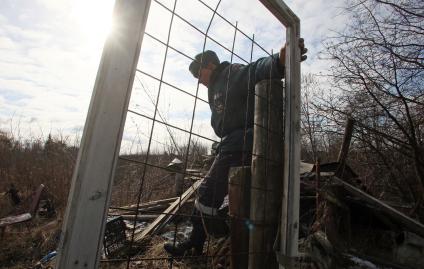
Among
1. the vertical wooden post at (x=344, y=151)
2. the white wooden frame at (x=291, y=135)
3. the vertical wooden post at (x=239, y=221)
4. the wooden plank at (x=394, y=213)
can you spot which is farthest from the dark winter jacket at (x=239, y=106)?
the vertical wooden post at (x=344, y=151)

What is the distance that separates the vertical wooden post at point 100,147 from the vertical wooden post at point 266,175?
1081 millimetres

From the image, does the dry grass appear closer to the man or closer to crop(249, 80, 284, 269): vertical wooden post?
→ the man

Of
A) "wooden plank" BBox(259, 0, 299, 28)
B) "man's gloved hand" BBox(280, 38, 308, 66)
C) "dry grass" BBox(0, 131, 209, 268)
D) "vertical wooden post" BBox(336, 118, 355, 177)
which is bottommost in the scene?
"dry grass" BBox(0, 131, 209, 268)

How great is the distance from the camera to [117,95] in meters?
1.01

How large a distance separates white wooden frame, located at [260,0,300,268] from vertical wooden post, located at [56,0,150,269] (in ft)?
3.78

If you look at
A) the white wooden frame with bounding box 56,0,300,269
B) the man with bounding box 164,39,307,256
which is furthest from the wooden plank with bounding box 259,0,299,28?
the white wooden frame with bounding box 56,0,300,269

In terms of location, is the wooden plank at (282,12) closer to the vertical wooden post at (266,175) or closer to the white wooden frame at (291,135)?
the white wooden frame at (291,135)

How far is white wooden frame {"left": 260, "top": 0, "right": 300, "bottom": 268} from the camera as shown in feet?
5.75

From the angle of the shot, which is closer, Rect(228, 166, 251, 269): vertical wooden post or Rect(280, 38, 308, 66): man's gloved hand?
Rect(228, 166, 251, 269): vertical wooden post

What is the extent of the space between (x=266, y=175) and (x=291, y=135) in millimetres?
322

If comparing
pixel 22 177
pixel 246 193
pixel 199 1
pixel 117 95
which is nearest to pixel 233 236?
pixel 246 193

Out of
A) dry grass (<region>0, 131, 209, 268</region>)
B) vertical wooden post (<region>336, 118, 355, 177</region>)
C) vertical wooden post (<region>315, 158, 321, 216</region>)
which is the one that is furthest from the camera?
dry grass (<region>0, 131, 209, 268</region>)

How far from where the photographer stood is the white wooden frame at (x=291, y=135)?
175cm

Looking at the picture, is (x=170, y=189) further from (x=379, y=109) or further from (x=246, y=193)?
(x=246, y=193)
